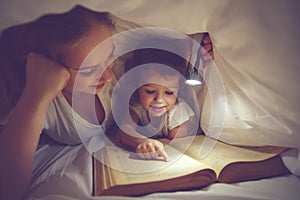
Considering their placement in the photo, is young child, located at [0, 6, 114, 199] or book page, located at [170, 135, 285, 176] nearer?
young child, located at [0, 6, 114, 199]

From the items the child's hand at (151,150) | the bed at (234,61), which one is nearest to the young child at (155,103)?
the child's hand at (151,150)

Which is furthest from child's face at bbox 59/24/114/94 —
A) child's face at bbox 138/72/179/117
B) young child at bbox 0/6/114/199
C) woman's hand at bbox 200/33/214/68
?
woman's hand at bbox 200/33/214/68

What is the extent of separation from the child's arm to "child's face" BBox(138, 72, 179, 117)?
0.05 metres

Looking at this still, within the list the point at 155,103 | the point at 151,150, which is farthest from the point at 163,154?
the point at 155,103

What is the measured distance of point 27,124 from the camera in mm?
599

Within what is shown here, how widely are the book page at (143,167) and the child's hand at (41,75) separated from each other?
20cm

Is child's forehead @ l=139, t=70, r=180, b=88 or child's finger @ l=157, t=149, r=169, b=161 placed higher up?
child's forehead @ l=139, t=70, r=180, b=88

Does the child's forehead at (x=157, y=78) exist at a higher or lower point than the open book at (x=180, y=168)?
higher

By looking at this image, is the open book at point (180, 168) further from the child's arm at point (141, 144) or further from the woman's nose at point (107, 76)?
the woman's nose at point (107, 76)

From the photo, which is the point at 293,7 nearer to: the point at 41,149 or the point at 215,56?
the point at 215,56

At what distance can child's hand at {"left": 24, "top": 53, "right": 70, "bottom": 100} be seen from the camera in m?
0.60

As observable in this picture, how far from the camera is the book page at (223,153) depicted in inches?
26.8

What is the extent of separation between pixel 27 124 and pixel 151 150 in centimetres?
27

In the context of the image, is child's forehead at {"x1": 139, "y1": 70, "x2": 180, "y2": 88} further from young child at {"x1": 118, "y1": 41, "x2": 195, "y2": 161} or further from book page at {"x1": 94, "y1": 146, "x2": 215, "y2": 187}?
book page at {"x1": 94, "y1": 146, "x2": 215, "y2": 187}
